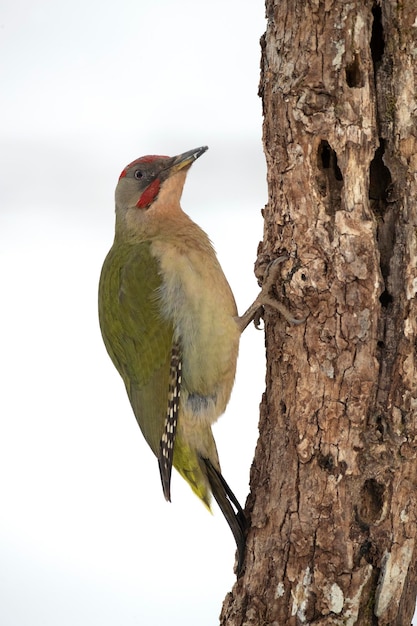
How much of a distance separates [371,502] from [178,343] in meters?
0.87

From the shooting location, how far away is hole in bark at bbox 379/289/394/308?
2070 millimetres

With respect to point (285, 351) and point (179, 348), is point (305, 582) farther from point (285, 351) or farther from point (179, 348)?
point (179, 348)

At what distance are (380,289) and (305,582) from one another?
86cm

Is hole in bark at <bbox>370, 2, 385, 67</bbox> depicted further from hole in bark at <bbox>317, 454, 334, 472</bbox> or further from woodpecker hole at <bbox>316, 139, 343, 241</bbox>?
hole in bark at <bbox>317, 454, 334, 472</bbox>

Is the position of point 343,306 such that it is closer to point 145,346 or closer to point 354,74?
point 354,74

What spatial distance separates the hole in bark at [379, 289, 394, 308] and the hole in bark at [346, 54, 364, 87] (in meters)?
0.55

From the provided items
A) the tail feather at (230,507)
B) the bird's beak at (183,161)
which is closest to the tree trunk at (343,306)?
the tail feather at (230,507)

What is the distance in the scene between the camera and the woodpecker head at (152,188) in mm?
2928

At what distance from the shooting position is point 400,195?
2.02 metres

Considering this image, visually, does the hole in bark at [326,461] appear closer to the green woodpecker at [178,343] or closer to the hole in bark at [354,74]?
the green woodpecker at [178,343]

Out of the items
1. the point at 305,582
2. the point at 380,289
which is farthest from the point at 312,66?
the point at 305,582

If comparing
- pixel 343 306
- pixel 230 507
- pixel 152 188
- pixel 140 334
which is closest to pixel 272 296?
pixel 343 306

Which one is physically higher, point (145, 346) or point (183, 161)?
point (183, 161)

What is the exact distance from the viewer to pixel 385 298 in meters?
2.08
